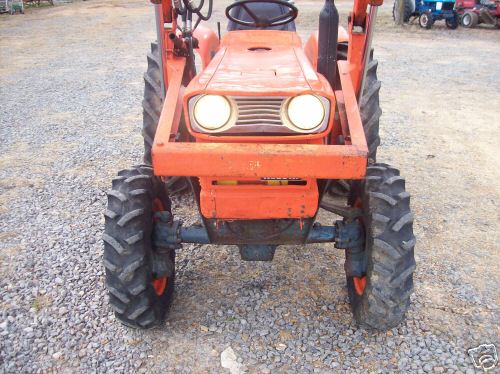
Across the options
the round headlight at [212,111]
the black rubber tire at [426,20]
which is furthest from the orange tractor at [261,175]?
the black rubber tire at [426,20]

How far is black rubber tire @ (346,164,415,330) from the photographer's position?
2.27m

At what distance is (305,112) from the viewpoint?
2064mm

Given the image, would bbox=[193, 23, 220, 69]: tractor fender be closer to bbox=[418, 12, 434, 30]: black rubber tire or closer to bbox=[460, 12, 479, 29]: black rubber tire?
bbox=[418, 12, 434, 30]: black rubber tire

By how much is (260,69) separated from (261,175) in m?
0.64

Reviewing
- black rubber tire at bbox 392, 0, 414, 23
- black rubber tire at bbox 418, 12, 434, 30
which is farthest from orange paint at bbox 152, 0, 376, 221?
black rubber tire at bbox 392, 0, 414, 23

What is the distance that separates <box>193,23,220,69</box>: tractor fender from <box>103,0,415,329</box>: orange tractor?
182mm

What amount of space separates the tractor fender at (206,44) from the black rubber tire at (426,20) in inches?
442

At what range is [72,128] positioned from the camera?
18.3 feet

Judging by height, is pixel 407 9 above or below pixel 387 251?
below

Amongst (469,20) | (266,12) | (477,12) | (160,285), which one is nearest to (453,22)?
(469,20)

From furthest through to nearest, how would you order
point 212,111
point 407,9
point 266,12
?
point 407,9
point 266,12
point 212,111

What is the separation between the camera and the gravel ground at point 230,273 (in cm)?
240

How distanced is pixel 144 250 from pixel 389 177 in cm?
124

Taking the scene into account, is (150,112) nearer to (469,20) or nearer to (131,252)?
(131,252)
